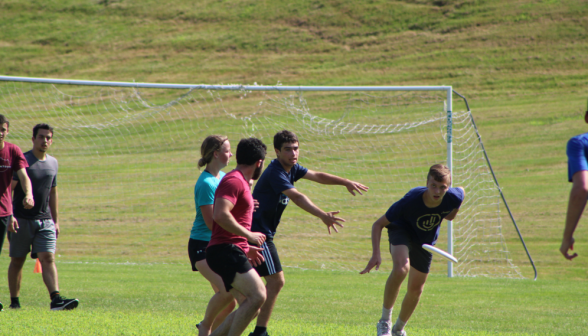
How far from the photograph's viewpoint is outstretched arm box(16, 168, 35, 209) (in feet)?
20.5

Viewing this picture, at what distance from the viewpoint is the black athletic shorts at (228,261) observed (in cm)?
421

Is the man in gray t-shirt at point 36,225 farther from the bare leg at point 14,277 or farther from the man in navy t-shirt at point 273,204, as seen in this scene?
the man in navy t-shirt at point 273,204

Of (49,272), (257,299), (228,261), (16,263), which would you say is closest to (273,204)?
(228,261)

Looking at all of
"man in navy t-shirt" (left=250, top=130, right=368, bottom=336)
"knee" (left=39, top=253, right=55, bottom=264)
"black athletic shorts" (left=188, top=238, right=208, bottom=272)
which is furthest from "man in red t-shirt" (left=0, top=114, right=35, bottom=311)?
"man in navy t-shirt" (left=250, top=130, right=368, bottom=336)

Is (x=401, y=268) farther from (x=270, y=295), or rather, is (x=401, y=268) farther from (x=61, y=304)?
(x=61, y=304)

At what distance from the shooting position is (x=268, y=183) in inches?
209

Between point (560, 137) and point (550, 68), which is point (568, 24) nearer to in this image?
point (550, 68)

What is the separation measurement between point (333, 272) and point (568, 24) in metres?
32.5

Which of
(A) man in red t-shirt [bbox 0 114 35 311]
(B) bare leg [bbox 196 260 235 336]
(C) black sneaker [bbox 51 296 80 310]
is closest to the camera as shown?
(B) bare leg [bbox 196 260 235 336]

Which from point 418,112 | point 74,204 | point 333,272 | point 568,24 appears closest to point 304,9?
point 568,24

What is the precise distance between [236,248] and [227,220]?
303 millimetres

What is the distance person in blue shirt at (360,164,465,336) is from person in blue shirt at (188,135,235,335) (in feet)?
4.83

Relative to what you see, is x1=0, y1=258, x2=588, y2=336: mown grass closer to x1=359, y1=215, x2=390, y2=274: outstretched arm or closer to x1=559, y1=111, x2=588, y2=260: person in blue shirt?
x1=359, y1=215, x2=390, y2=274: outstretched arm

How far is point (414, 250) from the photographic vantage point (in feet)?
17.9
